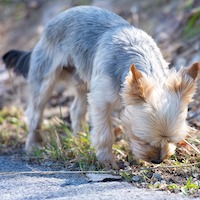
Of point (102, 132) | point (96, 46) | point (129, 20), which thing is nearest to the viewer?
point (102, 132)

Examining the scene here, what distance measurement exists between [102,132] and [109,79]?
62cm

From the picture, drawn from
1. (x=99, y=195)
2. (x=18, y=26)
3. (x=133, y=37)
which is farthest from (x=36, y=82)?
(x=18, y=26)

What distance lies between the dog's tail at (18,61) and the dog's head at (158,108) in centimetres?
291

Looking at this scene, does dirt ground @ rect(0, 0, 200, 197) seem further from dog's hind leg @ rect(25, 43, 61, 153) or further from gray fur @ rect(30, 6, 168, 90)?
gray fur @ rect(30, 6, 168, 90)

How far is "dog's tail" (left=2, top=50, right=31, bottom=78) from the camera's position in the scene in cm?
815

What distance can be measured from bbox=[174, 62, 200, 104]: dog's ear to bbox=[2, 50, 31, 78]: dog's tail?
321cm

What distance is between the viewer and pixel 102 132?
6.32 metres

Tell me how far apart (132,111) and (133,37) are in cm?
119

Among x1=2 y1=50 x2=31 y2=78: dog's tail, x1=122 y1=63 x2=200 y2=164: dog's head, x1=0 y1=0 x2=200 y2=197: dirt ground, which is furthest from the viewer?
x1=0 y1=0 x2=200 y2=197: dirt ground

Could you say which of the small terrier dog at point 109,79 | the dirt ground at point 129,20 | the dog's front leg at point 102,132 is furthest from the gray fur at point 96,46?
the dirt ground at point 129,20

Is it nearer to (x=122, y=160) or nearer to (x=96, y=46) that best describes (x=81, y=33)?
(x=96, y=46)

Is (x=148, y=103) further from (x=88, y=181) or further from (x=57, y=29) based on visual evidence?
(x=57, y=29)

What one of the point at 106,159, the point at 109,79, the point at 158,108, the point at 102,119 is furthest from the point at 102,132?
the point at 158,108

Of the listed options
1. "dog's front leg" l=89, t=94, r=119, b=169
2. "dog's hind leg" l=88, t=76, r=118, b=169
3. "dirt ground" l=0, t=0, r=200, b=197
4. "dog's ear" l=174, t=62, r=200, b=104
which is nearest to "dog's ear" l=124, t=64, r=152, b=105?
"dog's ear" l=174, t=62, r=200, b=104
